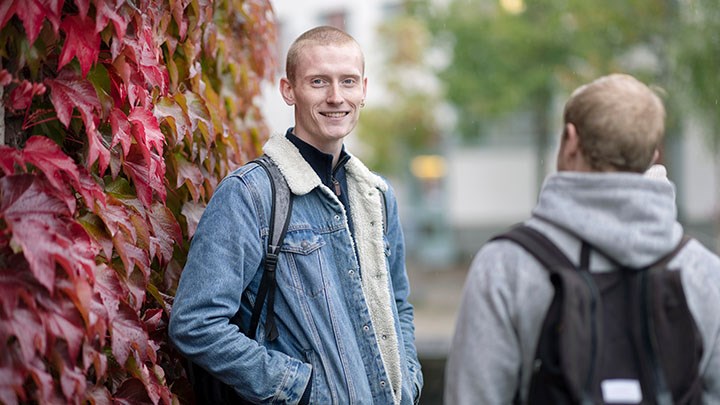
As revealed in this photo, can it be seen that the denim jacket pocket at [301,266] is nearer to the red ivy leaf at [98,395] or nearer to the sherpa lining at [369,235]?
the sherpa lining at [369,235]

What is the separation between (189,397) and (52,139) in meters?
0.98

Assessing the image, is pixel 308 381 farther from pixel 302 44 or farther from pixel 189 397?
pixel 302 44

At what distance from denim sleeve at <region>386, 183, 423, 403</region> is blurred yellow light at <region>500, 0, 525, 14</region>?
16.0 meters

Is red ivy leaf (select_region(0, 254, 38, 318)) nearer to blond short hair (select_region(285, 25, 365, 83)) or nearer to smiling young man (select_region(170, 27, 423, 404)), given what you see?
smiling young man (select_region(170, 27, 423, 404))

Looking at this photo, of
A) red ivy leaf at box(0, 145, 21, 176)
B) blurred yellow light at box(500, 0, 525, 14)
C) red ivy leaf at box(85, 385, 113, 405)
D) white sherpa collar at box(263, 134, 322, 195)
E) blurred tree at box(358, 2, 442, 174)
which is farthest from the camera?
blurred tree at box(358, 2, 442, 174)

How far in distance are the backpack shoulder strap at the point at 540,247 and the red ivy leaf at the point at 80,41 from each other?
3.72 ft

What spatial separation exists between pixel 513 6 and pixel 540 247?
17248 millimetres

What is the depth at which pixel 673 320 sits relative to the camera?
7.39ft

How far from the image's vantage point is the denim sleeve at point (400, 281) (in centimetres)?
333

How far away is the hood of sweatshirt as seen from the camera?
7.41 feet

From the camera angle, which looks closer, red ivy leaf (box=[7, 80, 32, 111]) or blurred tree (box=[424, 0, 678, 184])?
red ivy leaf (box=[7, 80, 32, 111])

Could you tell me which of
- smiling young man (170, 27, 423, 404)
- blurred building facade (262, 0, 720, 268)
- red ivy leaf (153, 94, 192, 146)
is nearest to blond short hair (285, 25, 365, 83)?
smiling young man (170, 27, 423, 404)

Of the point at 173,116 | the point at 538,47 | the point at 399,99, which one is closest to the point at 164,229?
the point at 173,116

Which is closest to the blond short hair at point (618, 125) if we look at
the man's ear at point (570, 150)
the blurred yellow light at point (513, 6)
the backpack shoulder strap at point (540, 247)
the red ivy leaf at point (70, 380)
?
the man's ear at point (570, 150)
